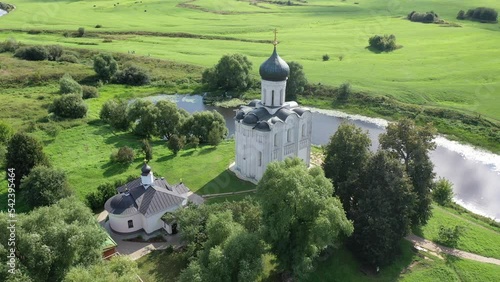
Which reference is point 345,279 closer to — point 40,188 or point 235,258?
point 235,258

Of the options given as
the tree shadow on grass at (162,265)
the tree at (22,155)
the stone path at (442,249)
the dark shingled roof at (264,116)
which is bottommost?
the stone path at (442,249)

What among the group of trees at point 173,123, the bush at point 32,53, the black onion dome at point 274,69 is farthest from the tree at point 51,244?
the bush at point 32,53

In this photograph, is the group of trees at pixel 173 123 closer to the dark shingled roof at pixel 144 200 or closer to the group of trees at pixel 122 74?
the dark shingled roof at pixel 144 200

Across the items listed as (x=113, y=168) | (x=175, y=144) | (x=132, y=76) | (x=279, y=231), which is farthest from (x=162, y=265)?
(x=132, y=76)

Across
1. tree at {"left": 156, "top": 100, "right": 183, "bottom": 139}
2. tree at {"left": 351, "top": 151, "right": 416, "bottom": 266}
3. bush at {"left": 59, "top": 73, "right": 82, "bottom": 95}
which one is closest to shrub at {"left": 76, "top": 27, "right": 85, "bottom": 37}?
bush at {"left": 59, "top": 73, "right": 82, "bottom": 95}

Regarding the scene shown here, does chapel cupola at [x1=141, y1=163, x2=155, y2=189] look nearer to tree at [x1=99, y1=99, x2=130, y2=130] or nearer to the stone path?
tree at [x1=99, y1=99, x2=130, y2=130]

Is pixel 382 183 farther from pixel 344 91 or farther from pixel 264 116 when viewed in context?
pixel 344 91
